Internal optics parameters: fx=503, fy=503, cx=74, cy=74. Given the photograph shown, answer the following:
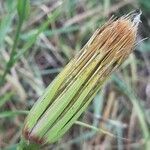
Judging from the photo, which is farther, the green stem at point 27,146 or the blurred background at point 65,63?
the blurred background at point 65,63

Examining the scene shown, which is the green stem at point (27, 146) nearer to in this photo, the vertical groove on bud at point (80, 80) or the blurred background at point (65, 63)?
the vertical groove on bud at point (80, 80)

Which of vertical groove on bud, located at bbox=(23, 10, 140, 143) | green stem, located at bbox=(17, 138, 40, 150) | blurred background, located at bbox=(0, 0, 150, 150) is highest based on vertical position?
vertical groove on bud, located at bbox=(23, 10, 140, 143)

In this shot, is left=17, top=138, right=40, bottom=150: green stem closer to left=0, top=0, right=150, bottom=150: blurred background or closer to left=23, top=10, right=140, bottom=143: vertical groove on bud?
left=23, top=10, right=140, bottom=143: vertical groove on bud

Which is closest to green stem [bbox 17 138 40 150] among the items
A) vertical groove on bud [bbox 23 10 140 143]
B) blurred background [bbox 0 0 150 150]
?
vertical groove on bud [bbox 23 10 140 143]

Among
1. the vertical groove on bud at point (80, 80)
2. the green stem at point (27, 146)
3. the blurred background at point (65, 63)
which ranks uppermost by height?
the vertical groove on bud at point (80, 80)

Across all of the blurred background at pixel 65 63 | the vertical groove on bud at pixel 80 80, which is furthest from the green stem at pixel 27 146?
the blurred background at pixel 65 63

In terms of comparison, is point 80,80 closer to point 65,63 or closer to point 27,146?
point 27,146

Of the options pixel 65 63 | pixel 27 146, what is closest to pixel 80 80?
pixel 27 146

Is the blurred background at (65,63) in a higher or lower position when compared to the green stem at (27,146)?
lower

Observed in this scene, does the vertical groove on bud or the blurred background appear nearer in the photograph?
the vertical groove on bud
